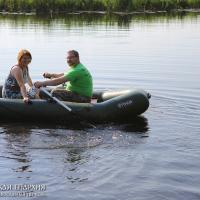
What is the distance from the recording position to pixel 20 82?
927 centimetres

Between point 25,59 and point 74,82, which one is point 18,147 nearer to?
point 25,59

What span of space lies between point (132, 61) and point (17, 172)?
10.9 m

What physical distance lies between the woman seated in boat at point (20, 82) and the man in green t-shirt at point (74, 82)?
29 cm

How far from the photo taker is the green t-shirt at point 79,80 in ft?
31.3

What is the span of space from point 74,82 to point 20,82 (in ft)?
3.40

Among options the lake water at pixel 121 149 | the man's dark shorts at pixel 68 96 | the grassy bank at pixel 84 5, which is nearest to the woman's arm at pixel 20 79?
the lake water at pixel 121 149

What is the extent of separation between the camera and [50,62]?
17016 mm

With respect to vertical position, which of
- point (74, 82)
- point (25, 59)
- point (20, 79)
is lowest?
point (74, 82)

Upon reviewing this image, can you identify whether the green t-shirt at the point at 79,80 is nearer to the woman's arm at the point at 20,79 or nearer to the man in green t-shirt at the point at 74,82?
the man in green t-shirt at the point at 74,82

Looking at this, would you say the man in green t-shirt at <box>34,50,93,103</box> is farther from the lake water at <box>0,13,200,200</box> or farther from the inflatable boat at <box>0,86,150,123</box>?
the lake water at <box>0,13,200,200</box>

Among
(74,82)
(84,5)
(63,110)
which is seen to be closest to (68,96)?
(74,82)

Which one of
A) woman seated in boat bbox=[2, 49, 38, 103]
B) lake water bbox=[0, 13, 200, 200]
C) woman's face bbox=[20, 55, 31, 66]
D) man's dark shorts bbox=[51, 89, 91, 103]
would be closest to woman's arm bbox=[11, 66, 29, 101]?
woman seated in boat bbox=[2, 49, 38, 103]

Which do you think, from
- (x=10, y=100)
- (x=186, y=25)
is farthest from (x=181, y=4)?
(x=10, y=100)

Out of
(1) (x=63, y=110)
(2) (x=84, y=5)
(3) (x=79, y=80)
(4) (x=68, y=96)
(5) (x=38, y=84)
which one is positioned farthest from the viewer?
(2) (x=84, y=5)
